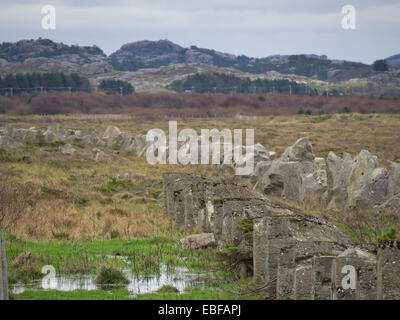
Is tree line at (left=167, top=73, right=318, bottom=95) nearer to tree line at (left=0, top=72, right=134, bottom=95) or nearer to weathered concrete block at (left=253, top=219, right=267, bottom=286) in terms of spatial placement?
tree line at (left=0, top=72, right=134, bottom=95)

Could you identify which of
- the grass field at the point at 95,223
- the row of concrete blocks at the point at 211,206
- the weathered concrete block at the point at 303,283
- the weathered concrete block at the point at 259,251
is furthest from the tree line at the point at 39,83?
the weathered concrete block at the point at 303,283

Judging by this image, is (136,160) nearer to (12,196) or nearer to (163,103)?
(12,196)

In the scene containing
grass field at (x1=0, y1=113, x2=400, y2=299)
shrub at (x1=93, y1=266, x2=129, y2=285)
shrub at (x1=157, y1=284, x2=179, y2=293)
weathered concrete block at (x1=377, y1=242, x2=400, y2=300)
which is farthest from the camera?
grass field at (x1=0, y1=113, x2=400, y2=299)

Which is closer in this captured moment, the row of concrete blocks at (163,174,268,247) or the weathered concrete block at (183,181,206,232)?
the row of concrete blocks at (163,174,268,247)

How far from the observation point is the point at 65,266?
12.2m

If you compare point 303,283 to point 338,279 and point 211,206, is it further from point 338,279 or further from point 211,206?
point 211,206

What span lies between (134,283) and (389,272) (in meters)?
4.81

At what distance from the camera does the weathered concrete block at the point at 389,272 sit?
7.65m

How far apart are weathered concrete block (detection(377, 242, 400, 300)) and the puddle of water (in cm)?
384

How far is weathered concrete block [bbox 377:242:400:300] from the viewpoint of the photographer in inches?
301

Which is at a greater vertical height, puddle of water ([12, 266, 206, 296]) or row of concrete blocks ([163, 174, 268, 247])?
row of concrete blocks ([163, 174, 268, 247])

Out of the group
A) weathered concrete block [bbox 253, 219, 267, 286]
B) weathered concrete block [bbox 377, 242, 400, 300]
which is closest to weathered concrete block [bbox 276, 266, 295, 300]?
weathered concrete block [bbox 253, 219, 267, 286]

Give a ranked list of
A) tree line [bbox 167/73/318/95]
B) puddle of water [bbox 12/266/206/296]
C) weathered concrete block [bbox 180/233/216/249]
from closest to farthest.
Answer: puddle of water [bbox 12/266/206/296] < weathered concrete block [bbox 180/233/216/249] < tree line [bbox 167/73/318/95]
